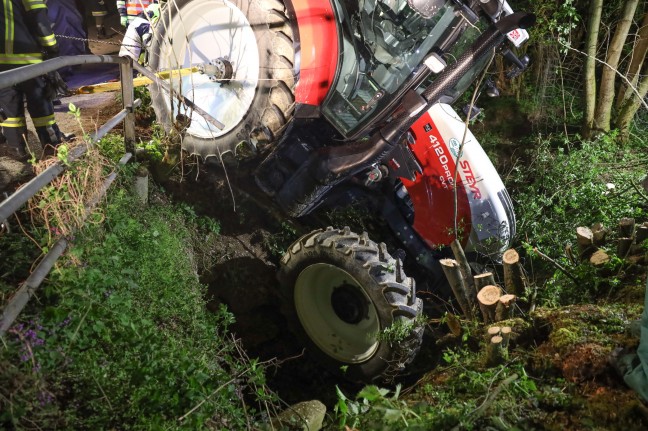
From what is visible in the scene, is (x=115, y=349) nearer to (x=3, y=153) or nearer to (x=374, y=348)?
(x=374, y=348)

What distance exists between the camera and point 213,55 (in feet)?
13.8

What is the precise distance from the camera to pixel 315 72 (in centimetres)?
361

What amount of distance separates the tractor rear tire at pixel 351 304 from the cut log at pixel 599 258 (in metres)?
1.35

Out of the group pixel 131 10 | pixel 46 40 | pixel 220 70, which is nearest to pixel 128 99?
pixel 220 70

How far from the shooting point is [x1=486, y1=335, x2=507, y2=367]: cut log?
298cm

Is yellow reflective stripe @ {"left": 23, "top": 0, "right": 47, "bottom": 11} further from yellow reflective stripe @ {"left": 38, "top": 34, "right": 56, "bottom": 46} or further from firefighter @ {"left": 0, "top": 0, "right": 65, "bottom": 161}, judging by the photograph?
yellow reflective stripe @ {"left": 38, "top": 34, "right": 56, "bottom": 46}

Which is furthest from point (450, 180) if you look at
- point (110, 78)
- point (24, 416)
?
point (110, 78)

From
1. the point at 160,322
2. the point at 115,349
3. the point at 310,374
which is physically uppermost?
the point at 115,349

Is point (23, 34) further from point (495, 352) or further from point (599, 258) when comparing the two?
point (599, 258)

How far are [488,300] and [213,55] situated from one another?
2.86 metres

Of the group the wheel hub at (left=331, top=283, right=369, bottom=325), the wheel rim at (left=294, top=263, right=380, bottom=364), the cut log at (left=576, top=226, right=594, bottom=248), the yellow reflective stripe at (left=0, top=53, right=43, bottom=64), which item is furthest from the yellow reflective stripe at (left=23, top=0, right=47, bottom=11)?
the cut log at (left=576, top=226, right=594, bottom=248)

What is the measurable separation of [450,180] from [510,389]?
2.17 meters

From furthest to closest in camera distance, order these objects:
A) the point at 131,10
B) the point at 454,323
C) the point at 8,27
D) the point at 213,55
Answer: the point at 131,10 → the point at 8,27 → the point at 213,55 → the point at 454,323

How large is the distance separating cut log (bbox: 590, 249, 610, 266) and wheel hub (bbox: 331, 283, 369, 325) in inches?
68.9
